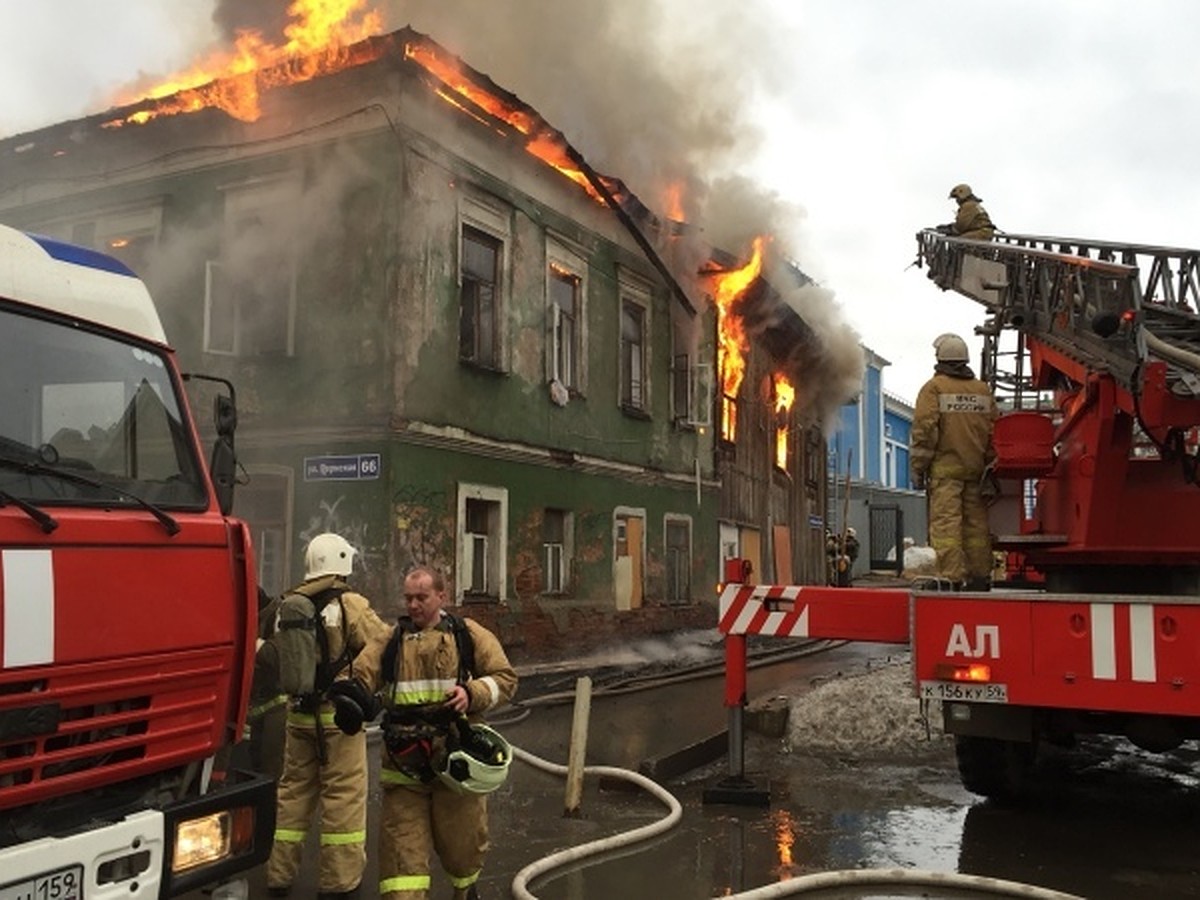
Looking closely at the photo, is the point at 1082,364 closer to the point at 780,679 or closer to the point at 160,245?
the point at 780,679

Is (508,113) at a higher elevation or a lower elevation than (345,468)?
higher

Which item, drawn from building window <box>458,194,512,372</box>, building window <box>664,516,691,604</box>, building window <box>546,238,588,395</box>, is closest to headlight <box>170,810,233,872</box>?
building window <box>458,194,512,372</box>

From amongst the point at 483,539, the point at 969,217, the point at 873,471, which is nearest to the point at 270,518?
the point at 483,539

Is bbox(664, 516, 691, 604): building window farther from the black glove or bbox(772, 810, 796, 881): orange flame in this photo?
the black glove

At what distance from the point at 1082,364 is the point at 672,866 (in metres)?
3.71

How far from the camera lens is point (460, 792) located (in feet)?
13.5

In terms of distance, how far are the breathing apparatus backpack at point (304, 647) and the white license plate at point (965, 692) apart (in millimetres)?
3057

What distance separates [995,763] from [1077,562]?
1.33m

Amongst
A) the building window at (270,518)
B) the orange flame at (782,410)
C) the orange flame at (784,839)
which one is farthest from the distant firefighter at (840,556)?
the orange flame at (784,839)

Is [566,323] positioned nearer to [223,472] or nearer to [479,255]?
[479,255]

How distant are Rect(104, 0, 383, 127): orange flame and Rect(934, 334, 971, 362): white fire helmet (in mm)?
9298

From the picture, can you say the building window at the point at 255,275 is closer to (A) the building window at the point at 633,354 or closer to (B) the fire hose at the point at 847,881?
(A) the building window at the point at 633,354

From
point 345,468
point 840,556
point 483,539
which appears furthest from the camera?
point 840,556

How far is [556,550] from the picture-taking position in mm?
15930
